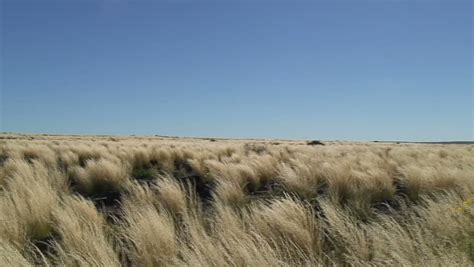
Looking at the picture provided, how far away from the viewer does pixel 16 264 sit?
252 cm

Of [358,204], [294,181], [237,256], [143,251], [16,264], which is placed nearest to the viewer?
[16,264]

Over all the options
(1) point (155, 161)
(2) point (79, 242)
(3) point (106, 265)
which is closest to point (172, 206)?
(2) point (79, 242)

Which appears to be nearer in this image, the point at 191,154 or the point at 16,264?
the point at 16,264

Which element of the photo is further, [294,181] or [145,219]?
[294,181]

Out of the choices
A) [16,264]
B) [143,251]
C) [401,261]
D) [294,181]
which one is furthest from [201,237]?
[294,181]

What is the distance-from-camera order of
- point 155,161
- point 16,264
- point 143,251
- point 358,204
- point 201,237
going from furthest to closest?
point 155,161 < point 358,204 < point 201,237 < point 143,251 < point 16,264

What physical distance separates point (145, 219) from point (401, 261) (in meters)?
2.25

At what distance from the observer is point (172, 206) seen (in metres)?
4.99

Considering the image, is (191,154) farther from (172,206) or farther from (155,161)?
(172,206)

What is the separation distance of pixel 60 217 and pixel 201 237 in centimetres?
157

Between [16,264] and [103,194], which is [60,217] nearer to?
[16,264]

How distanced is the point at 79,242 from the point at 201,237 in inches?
42.6

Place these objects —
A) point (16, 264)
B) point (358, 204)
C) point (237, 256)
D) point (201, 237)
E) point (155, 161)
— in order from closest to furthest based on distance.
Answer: point (16, 264)
point (237, 256)
point (201, 237)
point (358, 204)
point (155, 161)

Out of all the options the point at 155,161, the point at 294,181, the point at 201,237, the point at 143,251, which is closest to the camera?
the point at 143,251
